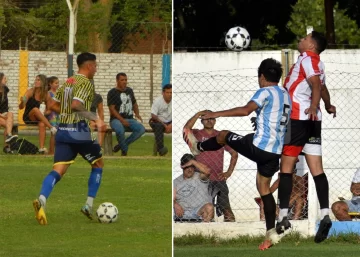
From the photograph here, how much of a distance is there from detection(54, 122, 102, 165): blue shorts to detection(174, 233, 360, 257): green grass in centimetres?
136

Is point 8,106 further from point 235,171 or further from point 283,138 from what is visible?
point 283,138

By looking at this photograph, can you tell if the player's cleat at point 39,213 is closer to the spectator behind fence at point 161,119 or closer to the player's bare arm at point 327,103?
the spectator behind fence at point 161,119

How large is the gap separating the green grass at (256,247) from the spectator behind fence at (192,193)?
0.30 metres

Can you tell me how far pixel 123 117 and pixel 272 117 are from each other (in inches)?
195

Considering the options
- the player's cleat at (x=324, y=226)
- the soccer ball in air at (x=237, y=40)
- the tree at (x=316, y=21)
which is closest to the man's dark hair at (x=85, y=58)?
the soccer ball in air at (x=237, y=40)

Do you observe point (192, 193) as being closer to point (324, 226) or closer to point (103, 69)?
point (324, 226)

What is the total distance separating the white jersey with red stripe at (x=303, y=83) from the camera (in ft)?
33.9

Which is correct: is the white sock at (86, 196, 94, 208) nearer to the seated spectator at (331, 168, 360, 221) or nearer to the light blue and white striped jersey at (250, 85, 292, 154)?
the seated spectator at (331, 168, 360, 221)

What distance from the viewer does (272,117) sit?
10203 mm

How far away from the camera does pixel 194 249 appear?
39.9ft

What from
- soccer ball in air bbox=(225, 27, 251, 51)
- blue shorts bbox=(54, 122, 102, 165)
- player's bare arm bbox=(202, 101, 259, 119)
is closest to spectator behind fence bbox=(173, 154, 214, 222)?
blue shorts bbox=(54, 122, 102, 165)

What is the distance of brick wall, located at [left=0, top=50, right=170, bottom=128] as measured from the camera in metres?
16.4

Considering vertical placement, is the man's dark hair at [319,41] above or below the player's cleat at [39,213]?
above

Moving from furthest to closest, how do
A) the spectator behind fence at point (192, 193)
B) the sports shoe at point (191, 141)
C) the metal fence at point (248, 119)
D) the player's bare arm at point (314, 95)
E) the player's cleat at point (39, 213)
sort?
the metal fence at point (248, 119), the spectator behind fence at point (192, 193), the player's cleat at point (39, 213), the sports shoe at point (191, 141), the player's bare arm at point (314, 95)
